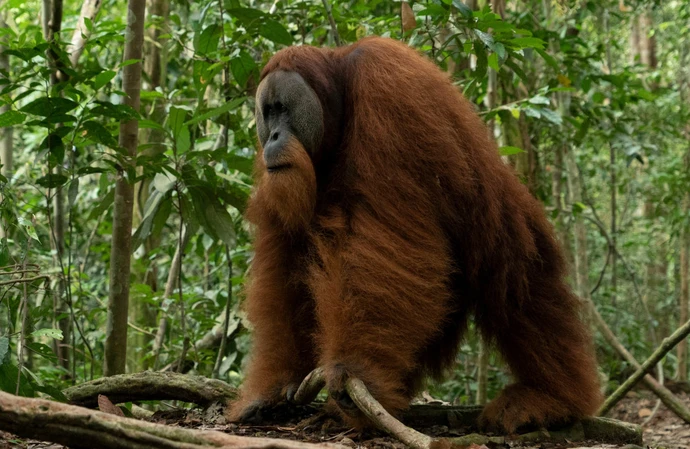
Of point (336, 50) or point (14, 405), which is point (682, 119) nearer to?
point (336, 50)

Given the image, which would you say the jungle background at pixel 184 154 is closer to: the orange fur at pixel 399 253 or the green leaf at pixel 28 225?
the green leaf at pixel 28 225

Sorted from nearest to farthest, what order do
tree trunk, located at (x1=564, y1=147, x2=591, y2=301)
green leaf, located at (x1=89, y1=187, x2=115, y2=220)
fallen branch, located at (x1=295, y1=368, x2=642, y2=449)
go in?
1. fallen branch, located at (x1=295, y1=368, x2=642, y2=449)
2. green leaf, located at (x1=89, y1=187, x2=115, y2=220)
3. tree trunk, located at (x1=564, y1=147, x2=591, y2=301)

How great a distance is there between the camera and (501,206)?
3.33 m

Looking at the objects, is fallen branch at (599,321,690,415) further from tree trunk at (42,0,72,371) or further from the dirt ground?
tree trunk at (42,0,72,371)

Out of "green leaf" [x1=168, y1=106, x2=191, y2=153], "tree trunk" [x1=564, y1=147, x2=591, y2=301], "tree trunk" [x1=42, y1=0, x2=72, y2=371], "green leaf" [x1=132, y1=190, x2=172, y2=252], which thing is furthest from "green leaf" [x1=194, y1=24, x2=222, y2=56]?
"tree trunk" [x1=564, y1=147, x2=591, y2=301]

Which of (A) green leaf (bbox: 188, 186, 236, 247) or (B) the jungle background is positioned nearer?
(B) the jungle background

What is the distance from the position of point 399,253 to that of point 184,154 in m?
1.76

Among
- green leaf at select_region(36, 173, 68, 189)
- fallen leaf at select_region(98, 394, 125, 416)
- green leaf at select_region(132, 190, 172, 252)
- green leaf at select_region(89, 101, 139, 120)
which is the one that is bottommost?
fallen leaf at select_region(98, 394, 125, 416)

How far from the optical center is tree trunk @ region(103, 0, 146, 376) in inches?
147

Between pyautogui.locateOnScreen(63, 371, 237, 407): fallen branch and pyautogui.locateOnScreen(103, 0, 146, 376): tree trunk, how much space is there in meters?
0.47

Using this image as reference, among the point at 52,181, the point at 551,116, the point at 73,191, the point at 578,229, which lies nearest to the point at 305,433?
the point at 73,191

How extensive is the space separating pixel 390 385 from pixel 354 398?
0.23 meters

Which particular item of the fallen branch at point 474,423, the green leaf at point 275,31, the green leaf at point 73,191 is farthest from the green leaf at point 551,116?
the green leaf at point 73,191

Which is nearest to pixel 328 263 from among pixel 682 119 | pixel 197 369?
pixel 197 369
